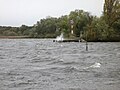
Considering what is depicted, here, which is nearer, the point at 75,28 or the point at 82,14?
the point at 75,28

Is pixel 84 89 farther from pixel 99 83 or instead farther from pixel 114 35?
pixel 114 35

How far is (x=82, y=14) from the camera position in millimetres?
152000

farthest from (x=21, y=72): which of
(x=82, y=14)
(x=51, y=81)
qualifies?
(x=82, y=14)

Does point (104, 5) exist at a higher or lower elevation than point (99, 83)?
higher

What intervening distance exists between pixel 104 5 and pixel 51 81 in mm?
87919

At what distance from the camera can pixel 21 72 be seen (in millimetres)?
→ 26188

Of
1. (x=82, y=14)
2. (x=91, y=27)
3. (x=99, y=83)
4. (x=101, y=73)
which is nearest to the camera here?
(x=99, y=83)

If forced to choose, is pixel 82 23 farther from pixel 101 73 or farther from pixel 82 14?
pixel 101 73

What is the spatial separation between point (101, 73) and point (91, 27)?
91.9 metres

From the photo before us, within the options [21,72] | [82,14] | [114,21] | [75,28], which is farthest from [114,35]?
[21,72]

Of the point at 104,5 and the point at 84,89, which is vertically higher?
the point at 104,5

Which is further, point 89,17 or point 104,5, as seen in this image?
point 89,17

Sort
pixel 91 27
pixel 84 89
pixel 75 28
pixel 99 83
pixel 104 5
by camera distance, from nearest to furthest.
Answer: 1. pixel 84 89
2. pixel 99 83
3. pixel 104 5
4. pixel 91 27
5. pixel 75 28

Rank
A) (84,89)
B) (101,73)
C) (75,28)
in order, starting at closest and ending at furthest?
(84,89) < (101,73) < (75,28)
